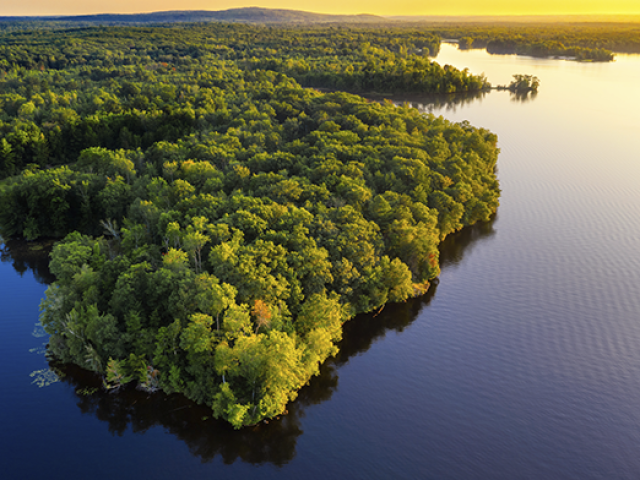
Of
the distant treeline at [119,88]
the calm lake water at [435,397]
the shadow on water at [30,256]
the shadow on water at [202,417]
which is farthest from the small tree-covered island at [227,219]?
the calm lake water at [435,397]

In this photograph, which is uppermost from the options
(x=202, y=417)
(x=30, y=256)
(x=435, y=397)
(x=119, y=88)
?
(x=119, y=88)

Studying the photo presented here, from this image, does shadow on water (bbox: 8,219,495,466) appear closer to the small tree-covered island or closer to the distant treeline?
the small tree-covered island

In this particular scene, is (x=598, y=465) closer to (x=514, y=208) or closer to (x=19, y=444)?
(x=19, y=444)

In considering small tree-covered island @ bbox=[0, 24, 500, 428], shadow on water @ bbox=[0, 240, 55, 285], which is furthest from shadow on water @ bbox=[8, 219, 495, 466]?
shadow on water @ bbox=[0, 240, 55, 285]

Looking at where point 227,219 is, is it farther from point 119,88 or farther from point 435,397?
point 119,88

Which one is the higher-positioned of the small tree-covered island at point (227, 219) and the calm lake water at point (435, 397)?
the small tree-covered island at point (227, 219)

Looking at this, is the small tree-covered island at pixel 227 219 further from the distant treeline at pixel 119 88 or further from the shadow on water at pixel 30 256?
the shadow on water at pixel 30 256

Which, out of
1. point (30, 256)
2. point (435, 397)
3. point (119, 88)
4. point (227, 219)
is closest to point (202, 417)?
point (435, 397)
